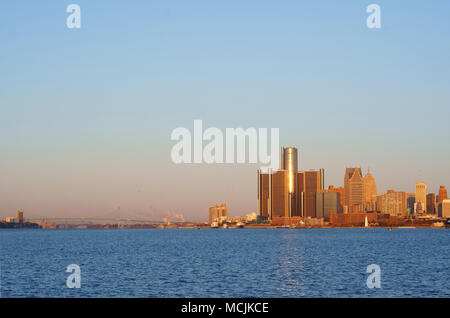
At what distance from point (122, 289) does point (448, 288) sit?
113 feet

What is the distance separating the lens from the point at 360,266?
291 ft

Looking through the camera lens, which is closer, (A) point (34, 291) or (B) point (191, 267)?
(A) point (34, 291)

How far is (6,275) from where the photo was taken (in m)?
78.3

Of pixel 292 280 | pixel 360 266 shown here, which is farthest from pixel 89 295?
pixel 360 266
